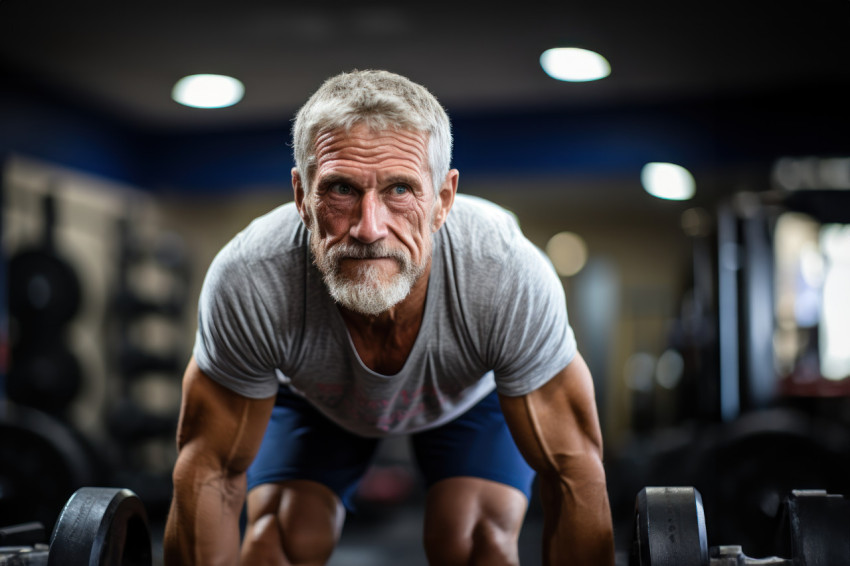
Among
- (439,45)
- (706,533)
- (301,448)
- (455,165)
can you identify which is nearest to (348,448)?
(301,448)

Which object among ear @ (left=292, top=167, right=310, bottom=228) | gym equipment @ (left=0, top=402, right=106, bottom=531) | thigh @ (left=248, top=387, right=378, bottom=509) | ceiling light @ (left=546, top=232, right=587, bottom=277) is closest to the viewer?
ear @ (left=292, top=167, right=310, bottom=228)

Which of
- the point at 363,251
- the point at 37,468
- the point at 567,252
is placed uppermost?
the point at 567,252

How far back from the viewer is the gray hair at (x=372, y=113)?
117 centimetres

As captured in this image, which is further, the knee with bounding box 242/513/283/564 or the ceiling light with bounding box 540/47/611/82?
the ceiling light with bounding box 540/47/611/82

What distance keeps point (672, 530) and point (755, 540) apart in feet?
6.01

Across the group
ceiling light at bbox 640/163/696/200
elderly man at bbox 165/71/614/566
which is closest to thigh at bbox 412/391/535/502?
elderly man at bbox 165/71/614/566

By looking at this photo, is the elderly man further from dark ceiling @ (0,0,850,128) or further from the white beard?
dark ceiling @ (0,0,850,128)

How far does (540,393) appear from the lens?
1.32 metres

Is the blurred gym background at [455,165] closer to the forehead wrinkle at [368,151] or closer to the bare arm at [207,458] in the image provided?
the bare arm at [207,458]

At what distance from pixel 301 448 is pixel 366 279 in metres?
0.56

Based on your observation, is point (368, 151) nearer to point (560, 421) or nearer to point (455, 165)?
point (560, 421)

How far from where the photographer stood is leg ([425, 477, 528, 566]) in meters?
1.50

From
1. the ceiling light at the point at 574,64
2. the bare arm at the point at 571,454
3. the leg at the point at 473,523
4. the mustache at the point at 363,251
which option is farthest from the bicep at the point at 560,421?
the ceiling light at the point at 574,64

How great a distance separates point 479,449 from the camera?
1.58 m
